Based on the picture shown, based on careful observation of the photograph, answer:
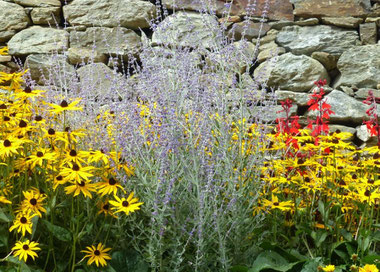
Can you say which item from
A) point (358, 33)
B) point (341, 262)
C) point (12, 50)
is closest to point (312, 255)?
point (341, 262)

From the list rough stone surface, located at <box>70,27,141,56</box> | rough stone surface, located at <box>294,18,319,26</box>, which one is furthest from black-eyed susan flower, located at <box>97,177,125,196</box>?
rough stone surface, located at <box>294,18,319,26</box>

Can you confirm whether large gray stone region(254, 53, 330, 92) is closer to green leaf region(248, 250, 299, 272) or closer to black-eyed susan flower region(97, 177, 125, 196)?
green leaf region(248, 250, 299, 272)

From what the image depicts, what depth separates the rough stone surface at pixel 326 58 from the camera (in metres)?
5.67

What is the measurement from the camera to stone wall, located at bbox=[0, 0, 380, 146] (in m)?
5.55

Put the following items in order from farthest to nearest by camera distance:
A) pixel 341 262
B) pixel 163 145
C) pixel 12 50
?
1. pixel 12 50
2. pixel 341 262
3. pixel 163 145

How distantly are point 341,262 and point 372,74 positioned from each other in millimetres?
3423

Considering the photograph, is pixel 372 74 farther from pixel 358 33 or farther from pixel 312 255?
pixel 312 255

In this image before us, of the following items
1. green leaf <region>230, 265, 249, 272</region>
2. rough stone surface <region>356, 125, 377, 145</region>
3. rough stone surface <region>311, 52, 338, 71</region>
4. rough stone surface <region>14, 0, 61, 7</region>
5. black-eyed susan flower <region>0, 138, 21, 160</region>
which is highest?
black-eyed susan flower <region>0, 138, 21, 160</region>

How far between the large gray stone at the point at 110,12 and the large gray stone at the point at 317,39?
1.65 m

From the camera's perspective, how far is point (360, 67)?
5.57 metres

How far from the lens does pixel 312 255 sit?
2.70 m

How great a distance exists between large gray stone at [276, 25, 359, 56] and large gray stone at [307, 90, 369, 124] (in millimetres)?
610

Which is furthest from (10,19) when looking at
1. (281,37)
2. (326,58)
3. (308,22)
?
(326,58)

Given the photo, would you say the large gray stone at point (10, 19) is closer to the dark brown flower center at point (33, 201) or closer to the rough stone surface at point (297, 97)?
the rough stone surface at point (297, 97)
